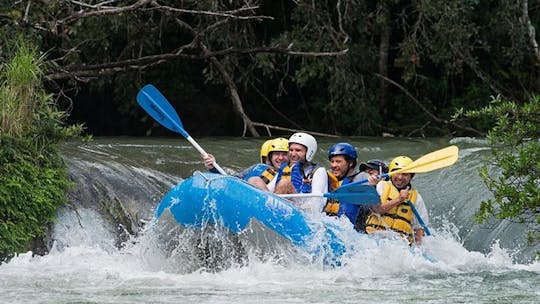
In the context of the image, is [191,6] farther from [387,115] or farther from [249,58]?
[387,115]

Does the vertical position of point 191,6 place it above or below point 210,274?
above

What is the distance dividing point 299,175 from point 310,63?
572 cm

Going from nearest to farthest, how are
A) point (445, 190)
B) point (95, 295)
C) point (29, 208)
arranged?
point (95, 295), point (29, 208), point (445, 190)

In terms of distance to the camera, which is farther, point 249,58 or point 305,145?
point 249,58

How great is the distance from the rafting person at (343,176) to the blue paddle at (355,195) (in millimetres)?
349

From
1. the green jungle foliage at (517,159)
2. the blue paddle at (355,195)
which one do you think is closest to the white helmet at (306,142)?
the blue paddle at (355,195)

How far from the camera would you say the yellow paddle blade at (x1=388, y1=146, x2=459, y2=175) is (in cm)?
876

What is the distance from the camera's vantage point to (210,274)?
803 cm

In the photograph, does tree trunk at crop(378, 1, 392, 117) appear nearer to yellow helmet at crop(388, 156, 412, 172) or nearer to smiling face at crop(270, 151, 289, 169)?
smiling face at crop(270, 151, 289, 169)

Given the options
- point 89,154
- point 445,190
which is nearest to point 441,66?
point 445,190

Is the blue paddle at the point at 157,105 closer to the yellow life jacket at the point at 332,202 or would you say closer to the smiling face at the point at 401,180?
the yellow life jacket at the point at 332,202

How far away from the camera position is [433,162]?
8852 mm

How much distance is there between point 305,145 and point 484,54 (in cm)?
752

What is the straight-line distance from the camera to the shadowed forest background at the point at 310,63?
1380 centimetres
